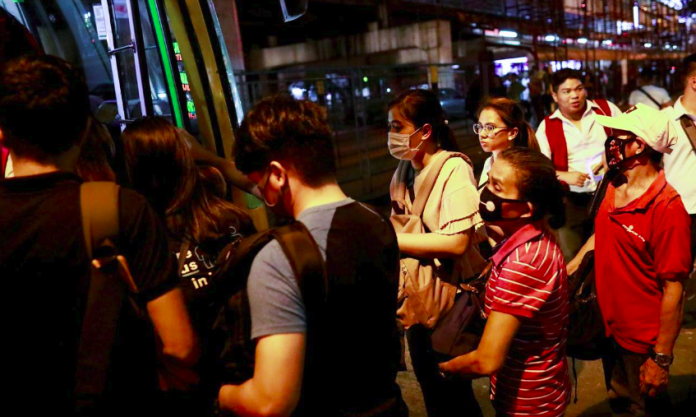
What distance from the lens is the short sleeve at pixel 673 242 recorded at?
89.4 inches

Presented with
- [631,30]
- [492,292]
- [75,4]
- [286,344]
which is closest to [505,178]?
[492,292]

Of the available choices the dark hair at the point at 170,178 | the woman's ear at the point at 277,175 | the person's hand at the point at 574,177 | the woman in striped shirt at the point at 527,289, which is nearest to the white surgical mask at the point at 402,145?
the woman in striped shirt at the point at 527,289

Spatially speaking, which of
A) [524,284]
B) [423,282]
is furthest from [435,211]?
[524,284]

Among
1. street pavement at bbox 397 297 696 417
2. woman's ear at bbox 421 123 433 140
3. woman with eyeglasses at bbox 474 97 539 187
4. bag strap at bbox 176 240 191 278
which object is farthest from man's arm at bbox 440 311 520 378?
street pavement at bbox 397 297 696 417

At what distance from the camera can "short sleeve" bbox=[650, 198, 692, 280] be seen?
2271 mm

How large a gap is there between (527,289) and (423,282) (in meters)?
0.63

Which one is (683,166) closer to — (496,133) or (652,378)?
(496,133)

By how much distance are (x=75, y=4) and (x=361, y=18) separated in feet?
67.9

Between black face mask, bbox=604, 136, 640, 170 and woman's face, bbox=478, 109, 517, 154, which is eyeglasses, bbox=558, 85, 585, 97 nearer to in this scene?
woman's face, bbox=478, 109, 517, 154

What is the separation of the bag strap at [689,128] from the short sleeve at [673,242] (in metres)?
1.57

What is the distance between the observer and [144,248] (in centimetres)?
146

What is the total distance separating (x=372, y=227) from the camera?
1.47 metres

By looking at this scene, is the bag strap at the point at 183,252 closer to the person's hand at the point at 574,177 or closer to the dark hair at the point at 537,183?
the dark hair at the point at 537,183

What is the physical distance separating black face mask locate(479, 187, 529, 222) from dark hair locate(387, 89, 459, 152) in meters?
0.62
